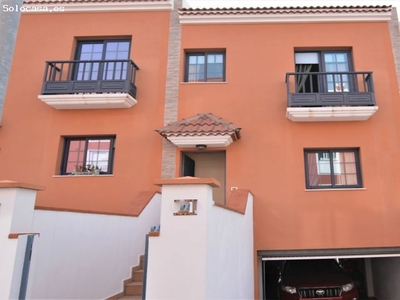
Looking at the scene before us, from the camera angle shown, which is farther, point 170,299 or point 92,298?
point 92,298

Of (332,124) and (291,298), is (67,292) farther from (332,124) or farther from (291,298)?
(332,124)

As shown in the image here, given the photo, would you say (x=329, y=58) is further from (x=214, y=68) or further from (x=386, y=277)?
(x=386, y=277)

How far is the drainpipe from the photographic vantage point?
356 cm

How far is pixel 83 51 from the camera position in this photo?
10.0 m

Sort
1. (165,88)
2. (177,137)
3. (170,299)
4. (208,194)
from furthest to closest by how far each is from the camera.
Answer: (165,88) < (177,137) < (208,194) < (170,299)

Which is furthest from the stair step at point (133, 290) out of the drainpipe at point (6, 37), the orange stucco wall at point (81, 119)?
the drainpipe at point (6, 37)

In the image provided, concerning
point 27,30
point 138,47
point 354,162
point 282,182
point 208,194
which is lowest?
point 208,194

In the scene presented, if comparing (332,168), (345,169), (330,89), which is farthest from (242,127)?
(345,169)

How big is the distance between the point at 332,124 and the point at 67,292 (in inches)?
303

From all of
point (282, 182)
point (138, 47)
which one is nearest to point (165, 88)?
point (138, 47)

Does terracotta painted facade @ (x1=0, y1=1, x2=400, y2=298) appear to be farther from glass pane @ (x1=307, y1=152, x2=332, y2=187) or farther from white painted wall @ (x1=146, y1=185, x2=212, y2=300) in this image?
white painted wall @ (x1=146, y1=185, x2=212, y2=300)

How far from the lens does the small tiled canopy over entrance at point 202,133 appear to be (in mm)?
8109

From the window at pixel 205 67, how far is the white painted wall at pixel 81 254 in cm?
504

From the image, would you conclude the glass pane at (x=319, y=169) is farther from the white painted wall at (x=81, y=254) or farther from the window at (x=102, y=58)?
the window at (x=102, y=58)
